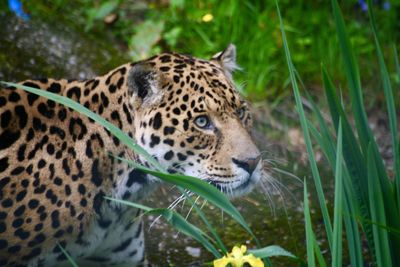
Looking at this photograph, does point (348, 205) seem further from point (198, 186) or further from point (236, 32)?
point (236, 32)

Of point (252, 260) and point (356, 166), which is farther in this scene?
point (356, 166)

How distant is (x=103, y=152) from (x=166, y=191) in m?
1.89

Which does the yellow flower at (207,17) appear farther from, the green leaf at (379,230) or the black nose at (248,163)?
the green leaf at (379,230)

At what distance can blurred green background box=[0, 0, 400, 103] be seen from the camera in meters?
7.21

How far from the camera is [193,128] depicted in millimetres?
4074

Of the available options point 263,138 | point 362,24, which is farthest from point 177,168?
point 362,24

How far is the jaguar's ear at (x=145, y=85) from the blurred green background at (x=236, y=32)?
300 centimetres

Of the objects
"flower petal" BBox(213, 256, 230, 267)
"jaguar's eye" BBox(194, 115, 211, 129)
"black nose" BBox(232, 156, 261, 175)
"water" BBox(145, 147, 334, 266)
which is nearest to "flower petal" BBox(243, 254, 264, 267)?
"flower petal" BBox(213, 256, 230, 267)

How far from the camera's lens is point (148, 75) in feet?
13.3

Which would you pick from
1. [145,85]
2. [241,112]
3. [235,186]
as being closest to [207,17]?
[241,112]

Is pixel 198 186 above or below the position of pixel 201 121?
below

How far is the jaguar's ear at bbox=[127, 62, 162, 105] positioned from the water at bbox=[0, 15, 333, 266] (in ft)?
2.76

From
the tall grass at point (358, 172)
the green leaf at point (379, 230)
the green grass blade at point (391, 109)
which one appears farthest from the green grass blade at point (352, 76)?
the green leaf at point (379, 230)

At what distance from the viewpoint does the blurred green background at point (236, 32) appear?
721 centimetres
